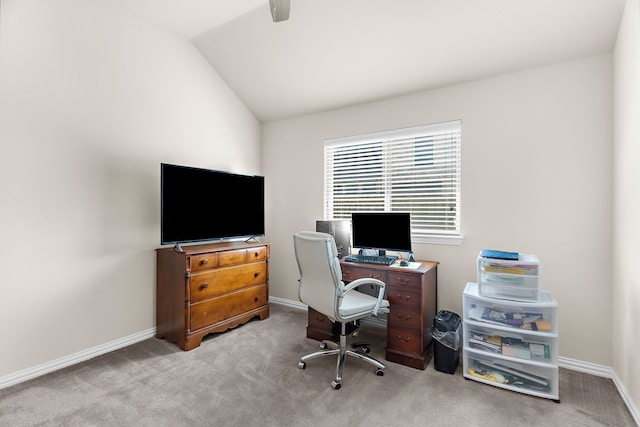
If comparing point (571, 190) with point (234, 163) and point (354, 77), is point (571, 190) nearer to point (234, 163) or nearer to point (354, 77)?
point (354, 77)

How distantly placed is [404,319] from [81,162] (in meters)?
3.11

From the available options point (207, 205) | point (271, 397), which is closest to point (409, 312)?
point (271, 397)

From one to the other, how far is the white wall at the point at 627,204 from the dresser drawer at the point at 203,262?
3.25 meters

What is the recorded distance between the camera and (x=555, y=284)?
102 inches

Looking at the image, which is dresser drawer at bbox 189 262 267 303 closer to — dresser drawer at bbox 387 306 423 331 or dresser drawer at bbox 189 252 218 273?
dresser drawer at bbox 189 252 218 273

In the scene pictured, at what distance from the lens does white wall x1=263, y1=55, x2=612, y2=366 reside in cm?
→ 244

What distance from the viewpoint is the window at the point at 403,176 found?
309 centimetres

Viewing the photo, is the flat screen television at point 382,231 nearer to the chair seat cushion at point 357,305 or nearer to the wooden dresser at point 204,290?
the chair seat cushion at point 357,305

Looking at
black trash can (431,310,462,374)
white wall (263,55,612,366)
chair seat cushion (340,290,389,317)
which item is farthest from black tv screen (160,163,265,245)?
black trash can (431,310,462,374)

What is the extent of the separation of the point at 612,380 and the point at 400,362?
1578mm

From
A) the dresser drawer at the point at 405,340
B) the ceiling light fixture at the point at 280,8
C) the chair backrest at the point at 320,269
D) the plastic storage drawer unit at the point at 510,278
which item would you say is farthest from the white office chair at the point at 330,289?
the ceiling light fixture at the point at 280,8

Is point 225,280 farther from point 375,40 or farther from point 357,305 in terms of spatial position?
point 375,40

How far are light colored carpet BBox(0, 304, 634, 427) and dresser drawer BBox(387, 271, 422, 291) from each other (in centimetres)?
67

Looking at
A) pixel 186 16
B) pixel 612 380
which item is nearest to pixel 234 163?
pixel 186 16
